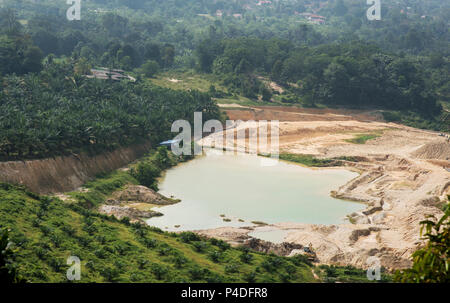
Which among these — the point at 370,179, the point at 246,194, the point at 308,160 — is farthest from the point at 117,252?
the point at 308,160

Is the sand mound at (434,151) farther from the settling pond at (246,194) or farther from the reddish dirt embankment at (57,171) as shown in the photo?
the reddish dirt embankment at (57,171)

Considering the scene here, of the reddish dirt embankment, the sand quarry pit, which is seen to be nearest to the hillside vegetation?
the sand quarry pit

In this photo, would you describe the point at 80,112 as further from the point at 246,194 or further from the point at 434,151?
the point at 434,151

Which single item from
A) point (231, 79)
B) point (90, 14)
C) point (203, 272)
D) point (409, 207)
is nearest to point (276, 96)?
point (231, 79)

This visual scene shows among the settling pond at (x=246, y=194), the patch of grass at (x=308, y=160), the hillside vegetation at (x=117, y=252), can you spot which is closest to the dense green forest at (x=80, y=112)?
the settling pond at (x=246, y=194)

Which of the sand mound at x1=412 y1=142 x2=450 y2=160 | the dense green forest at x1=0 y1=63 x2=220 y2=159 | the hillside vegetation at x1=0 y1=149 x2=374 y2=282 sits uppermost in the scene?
the dense green forest at x1=0 y1=63 x2=220 y2=159

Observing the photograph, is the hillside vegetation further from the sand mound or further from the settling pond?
the sand mound
